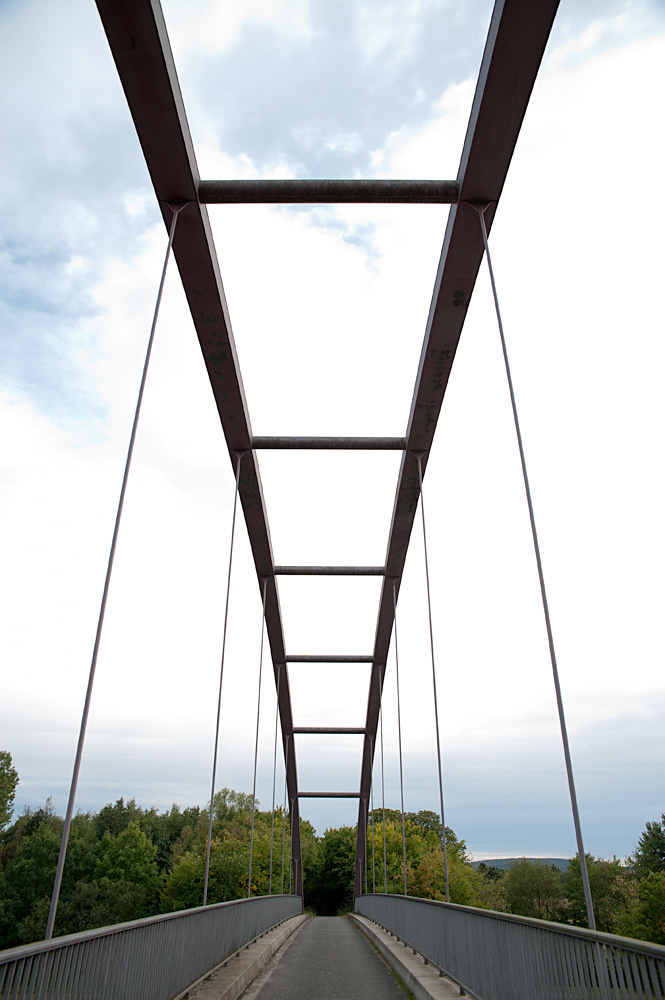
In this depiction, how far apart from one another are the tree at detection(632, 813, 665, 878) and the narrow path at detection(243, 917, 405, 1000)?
143ft

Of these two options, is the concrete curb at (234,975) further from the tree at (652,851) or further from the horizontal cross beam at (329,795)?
the tree at (652,851)

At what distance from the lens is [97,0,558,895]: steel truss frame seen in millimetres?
A: 4723

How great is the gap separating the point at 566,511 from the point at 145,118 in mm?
12089

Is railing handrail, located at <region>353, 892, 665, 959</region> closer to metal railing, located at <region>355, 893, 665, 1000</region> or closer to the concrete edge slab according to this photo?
metal railing, located at <region>355, 893, 665, 1000</region>

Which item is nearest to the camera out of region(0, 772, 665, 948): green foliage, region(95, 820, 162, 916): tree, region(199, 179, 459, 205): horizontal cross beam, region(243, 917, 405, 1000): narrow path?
region(243, 917, 405, 1000): narrow path

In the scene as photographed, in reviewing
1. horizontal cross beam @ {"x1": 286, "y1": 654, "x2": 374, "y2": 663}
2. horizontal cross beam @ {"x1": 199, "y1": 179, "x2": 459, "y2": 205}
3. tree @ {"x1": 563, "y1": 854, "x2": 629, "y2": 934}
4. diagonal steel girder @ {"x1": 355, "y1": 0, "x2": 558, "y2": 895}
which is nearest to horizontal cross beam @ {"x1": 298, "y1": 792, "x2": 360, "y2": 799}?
horizontal cross beam @ {"x1": 286, "y1": 654, "x2": 374, "y2": 663}

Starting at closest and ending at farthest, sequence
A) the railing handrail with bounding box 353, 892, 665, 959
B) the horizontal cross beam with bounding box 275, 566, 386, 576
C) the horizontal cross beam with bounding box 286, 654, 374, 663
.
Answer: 1. the railing handrail with bounding box 353, 892, 665, 959
2. the horizontal cross beam with bounding box 275, 566, 386, 576
3. the horizontal cross beam with bounding box 286, 654, 374, 663

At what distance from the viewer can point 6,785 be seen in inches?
1711

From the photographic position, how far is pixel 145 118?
5.31 metres

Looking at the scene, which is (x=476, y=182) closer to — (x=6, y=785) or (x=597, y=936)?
(x=597, y=936)

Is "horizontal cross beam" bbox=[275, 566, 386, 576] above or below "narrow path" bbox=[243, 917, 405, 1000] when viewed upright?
above

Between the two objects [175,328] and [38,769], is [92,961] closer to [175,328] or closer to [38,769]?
[175,328]

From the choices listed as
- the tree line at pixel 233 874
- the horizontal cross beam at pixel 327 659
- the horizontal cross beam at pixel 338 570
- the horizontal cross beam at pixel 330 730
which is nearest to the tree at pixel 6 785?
the tree line at pixel 233 874

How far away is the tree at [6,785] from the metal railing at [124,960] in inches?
1768
